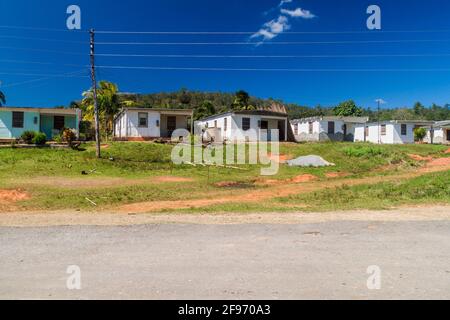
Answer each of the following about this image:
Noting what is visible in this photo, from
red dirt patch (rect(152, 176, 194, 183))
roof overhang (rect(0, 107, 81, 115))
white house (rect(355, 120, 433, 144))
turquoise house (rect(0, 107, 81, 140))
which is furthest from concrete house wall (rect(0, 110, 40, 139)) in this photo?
white house (rect(355, 120, 433, 144))

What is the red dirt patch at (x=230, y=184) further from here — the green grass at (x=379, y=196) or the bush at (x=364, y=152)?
the bush at (x=364, y=152)

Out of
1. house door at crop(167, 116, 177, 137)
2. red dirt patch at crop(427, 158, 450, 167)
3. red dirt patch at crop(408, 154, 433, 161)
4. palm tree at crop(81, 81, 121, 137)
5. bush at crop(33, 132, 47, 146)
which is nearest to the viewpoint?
red dirt patch at crop(427, 158, 450, 167)

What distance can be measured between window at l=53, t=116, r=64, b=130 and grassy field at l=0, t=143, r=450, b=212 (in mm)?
6716

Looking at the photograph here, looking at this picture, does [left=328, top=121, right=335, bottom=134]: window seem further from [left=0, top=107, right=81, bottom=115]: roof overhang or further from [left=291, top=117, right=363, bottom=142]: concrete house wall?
[left=0, top=107, right=81, bottom=115]: roof overhang

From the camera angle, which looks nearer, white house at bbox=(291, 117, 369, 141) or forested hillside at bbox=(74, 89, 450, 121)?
white house at bbox=(291, 117, 369, 141)

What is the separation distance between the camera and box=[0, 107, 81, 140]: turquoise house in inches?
1293

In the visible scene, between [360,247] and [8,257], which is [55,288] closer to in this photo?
[8,257]

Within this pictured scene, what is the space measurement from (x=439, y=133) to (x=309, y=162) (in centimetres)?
3527

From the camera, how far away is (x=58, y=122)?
3609 centimetres

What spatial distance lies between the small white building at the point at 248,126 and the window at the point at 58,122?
560 inches

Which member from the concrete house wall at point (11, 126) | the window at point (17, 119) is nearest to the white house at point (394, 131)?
the concrete house wall at point (11, 126)

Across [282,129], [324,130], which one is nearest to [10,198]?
[282,129]

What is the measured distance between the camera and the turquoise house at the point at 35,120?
32844mm

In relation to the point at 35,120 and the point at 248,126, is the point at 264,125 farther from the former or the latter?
the point at 35,120
